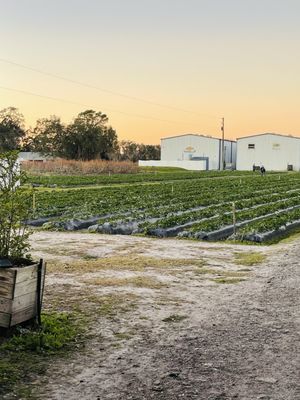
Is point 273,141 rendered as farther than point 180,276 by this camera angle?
Yes

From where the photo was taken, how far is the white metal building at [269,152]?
78000 millimetres

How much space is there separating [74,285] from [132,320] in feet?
6.72

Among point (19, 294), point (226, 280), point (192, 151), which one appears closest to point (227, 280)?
point (226, 280)

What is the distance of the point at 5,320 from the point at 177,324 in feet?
7.08

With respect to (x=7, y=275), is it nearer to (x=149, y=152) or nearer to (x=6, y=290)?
(x=6, y=290)

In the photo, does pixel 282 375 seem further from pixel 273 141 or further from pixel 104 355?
pixel 273 141

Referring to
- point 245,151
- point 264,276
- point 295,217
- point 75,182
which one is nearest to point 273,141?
point 245,151

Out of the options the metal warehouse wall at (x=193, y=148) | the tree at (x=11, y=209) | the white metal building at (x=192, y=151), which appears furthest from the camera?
the metal warehouse wall at (x=193, y=148)

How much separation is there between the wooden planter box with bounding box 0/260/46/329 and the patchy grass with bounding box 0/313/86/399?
0.19 meters

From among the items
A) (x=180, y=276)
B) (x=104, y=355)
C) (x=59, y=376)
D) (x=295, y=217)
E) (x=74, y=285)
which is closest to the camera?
(x=59, y=376)

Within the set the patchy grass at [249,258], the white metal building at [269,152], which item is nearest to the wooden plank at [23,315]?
the patchy grass at [249,258]

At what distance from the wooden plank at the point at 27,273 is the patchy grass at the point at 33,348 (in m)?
0.60

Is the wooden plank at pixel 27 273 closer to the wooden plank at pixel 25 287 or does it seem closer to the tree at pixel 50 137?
the wooden plank at pixel 25 287

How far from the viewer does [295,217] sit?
17875mm
